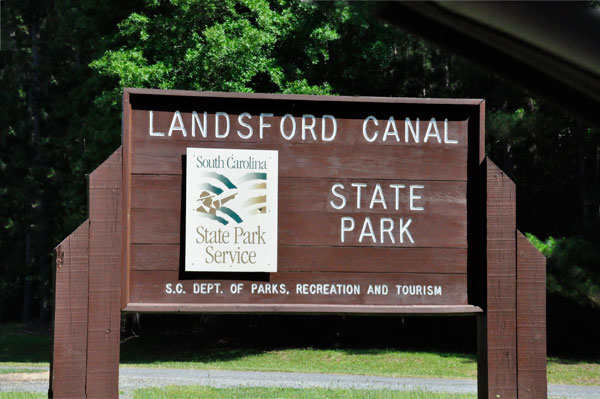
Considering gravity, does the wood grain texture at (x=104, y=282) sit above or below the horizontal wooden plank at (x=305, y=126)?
below

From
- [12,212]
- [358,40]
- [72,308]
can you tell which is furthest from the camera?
[12,212]

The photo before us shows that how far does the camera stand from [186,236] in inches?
187

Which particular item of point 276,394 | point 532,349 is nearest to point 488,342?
point 532,349

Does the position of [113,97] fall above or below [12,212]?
above

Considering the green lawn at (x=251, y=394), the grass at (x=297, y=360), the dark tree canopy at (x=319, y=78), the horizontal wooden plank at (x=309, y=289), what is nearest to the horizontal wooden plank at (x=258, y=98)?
the horizontal wooden plank at (x=309, y=289)

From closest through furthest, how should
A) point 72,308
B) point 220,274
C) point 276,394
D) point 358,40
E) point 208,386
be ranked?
point 72,308 → point 220,274 → point 276,394 → point 208,386 → point 358,40

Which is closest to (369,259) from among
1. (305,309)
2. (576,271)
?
(305,309)

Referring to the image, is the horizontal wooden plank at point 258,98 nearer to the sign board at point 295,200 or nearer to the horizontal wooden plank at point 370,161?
the sign board at point 295,200

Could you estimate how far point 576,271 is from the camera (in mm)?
17781

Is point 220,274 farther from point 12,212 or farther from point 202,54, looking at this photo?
point 12,212

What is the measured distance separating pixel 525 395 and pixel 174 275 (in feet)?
7.11

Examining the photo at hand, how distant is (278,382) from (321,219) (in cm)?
1053

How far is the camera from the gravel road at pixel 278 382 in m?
13.7

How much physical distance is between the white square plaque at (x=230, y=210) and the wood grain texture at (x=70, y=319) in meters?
0.62
